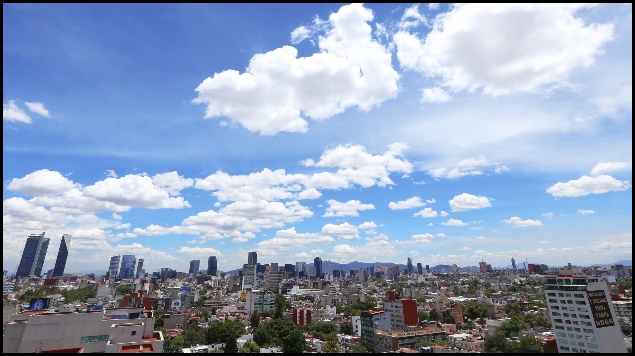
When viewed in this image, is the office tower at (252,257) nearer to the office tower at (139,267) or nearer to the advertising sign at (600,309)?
the office tower at (139,267)

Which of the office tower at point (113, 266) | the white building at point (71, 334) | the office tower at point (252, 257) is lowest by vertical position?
the white building at point (71, 334)

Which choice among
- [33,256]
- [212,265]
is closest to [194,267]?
[212,265]

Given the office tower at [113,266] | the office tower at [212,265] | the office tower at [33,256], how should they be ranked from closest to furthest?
the office tower at [33,256] → the office tower at [113,266] → the office tower at [212,265]

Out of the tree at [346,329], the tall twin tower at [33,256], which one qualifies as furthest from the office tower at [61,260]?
the tree at [346,329]

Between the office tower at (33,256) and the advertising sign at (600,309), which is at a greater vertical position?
the office tower at (33,256)

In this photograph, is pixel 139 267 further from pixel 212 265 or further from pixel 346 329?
pixel 346 329

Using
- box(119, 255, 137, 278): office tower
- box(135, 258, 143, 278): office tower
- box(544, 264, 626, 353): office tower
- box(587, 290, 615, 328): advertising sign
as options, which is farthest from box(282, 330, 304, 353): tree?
box(135, 258, 143, 278): office tower

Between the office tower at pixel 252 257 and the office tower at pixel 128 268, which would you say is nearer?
the office tower at pixel 128 268
